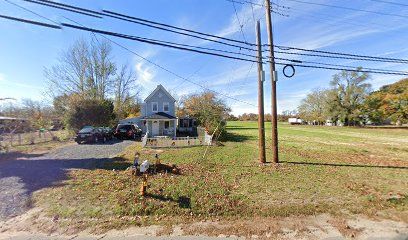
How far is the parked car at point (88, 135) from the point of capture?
20.4m

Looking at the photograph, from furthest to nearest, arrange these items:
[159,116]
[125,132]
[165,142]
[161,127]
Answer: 1. [161,127]
2. [159,116]
3. [125,132]
4. [165,142]

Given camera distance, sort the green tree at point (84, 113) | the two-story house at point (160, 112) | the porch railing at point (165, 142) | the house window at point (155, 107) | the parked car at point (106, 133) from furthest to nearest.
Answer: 1. the house window at point (155, 107)
2. the two-story house at point (160, 112)
3. the green tree at point (84, 113)
4. the parked car at point (106, 133)
5. the porch railing at point (165, 142)

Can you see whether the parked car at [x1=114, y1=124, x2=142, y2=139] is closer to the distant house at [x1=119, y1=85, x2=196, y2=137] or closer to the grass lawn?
the distant house at [x1=119, y1=85, x2=196, y2=137]

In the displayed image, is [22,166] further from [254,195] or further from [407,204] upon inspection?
[407,204]

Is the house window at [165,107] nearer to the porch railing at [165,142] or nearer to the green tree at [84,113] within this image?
the green tree at [84,113]

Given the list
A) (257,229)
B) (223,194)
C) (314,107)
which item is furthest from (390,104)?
(257,229)

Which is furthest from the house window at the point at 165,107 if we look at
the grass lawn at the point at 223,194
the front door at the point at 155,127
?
the grass lawn at the point at 223,194

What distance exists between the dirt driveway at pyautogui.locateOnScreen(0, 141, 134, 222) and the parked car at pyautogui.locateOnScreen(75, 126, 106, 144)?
550cm

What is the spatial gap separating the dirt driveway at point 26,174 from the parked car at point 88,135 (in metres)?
5.50

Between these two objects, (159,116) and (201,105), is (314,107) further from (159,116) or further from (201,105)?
(159,116)

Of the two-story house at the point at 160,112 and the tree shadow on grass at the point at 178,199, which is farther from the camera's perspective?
the two-story house at the point at 160,112

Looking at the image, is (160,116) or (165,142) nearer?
(165,142)

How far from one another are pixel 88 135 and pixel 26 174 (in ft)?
36.4

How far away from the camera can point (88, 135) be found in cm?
2056
